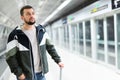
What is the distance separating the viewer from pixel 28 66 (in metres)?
2.61

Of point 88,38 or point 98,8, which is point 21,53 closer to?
point 98,8

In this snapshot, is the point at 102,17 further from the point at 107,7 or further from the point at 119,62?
the point at 119,62

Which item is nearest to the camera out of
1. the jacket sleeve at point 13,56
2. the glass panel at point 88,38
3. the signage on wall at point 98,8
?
the jacket sleeve at point 13,56

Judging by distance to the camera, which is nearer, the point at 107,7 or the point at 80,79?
the point at 80,79

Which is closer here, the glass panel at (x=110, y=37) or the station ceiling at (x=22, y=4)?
the station ceiling at (x=22, y=4)

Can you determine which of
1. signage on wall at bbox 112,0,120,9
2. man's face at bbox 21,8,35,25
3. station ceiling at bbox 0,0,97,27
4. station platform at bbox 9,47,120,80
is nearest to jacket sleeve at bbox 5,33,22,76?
man's face at bbox 21,8,35,25

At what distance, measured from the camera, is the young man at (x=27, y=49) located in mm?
2529

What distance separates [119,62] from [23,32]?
505cm

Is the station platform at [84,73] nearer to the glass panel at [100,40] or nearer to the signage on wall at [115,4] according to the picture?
the glass panel at [100,40]

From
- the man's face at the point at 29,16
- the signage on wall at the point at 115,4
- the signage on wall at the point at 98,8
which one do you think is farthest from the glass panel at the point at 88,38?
the man's face at the point at 29,16

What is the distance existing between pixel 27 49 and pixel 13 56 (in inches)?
7.0

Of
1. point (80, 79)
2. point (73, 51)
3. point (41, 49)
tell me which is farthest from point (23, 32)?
point (73, 51)

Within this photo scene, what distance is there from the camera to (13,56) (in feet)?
8.26

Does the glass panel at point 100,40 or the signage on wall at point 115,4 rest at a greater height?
the signage on wall at point 115,4
